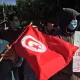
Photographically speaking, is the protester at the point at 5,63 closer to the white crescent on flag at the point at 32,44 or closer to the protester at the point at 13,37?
the protester at the point at 13,37

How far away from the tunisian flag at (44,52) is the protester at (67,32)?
186mm

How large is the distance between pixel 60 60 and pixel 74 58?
1.05ft

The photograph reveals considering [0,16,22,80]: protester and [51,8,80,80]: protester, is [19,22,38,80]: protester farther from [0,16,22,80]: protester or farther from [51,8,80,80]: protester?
[51,8,80,80]: protester

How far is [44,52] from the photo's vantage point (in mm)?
4508

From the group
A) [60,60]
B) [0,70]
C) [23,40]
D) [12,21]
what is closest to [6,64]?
[0,70]

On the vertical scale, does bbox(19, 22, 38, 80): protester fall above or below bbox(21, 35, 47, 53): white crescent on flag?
below

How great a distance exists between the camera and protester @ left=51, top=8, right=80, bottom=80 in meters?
4.80

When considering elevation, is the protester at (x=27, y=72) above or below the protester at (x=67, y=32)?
below

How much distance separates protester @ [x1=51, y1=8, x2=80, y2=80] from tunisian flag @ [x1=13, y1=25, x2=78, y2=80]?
0.19m

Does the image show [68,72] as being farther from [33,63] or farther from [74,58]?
[33,63]

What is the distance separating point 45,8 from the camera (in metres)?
24.1

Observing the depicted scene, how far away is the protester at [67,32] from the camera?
480 centimetres

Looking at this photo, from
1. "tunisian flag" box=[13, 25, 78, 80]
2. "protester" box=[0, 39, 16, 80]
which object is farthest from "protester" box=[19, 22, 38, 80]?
"tunisian flag" box=[13, 25, 78, 80]

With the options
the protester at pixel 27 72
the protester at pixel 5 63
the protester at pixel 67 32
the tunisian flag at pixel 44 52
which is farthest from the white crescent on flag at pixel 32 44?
the protester at pixel 27 72
